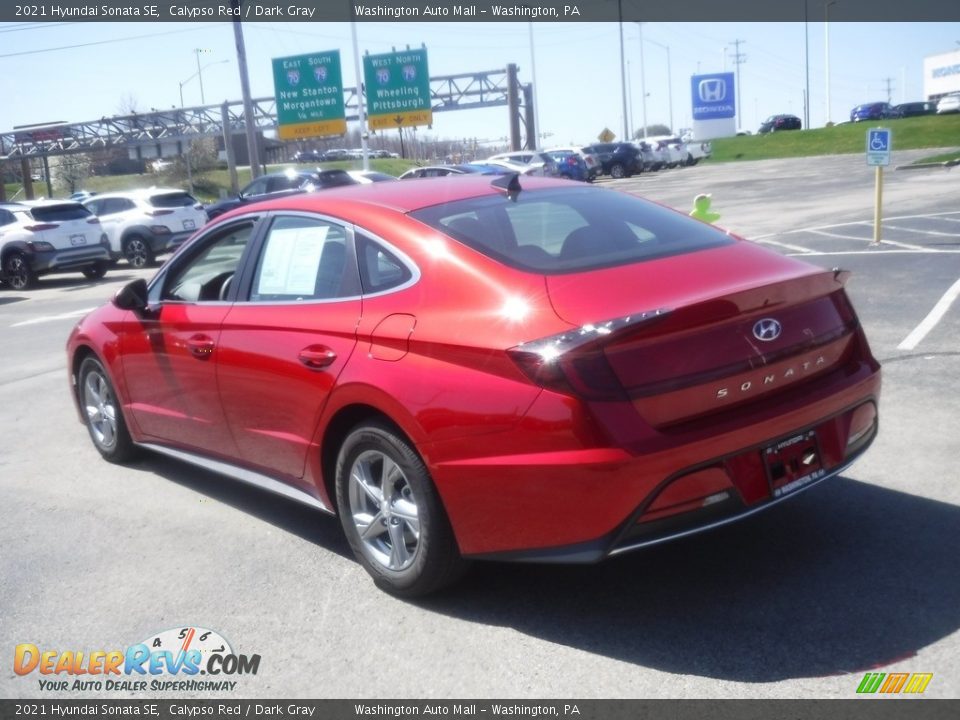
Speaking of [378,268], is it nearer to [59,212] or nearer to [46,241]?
[46,241]

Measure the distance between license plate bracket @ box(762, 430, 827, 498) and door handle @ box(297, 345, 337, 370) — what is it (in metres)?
1.81

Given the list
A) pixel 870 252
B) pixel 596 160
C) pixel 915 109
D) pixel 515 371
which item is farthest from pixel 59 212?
pixel 915 109

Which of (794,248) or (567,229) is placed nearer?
(567,229)

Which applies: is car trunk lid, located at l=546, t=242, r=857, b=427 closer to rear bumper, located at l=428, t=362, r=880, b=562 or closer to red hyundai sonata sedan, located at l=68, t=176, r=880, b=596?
red hyundai sonata sedan, located at l=68, t=176, r=880, b=596

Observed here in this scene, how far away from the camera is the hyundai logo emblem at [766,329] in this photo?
12.7 ft

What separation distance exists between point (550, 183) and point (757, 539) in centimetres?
201

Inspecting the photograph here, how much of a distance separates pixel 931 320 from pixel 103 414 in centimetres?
652

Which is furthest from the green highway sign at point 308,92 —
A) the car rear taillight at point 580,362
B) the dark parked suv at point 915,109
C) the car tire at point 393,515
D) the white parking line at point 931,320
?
the dark parked suv at point 915,109

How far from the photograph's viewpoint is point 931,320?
8727mm

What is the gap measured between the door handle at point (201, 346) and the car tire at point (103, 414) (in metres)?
1.28

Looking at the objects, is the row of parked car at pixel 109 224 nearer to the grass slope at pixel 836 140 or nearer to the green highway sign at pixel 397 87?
the green highway sign at pixel 397 87

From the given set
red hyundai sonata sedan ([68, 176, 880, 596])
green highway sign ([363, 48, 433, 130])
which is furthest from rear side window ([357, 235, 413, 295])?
green highway sign ([363, 48, 433, 130])

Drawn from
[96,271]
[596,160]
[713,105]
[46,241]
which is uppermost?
[713,105]
